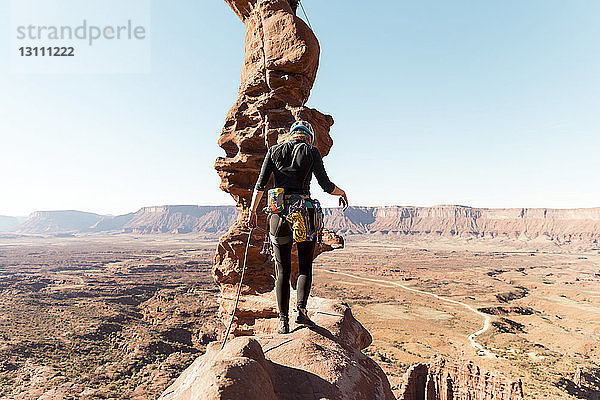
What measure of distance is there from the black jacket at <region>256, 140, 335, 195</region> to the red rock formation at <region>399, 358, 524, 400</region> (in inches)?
751

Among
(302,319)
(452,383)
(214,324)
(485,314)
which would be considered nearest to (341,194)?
(302,319)

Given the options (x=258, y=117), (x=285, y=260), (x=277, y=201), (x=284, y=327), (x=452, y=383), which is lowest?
(x=452, y=383)

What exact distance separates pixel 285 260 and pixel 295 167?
1.31 m

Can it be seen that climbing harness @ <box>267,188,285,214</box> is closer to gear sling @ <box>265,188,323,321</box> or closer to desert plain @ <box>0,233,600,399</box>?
gear sling @ <box>265,188,323,321</box>

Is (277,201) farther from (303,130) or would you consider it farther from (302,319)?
(302,319)

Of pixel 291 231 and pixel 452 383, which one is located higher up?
pixel 291 231

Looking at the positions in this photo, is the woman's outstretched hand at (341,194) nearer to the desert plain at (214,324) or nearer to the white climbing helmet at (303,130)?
the white climbing helmet at (303,130)

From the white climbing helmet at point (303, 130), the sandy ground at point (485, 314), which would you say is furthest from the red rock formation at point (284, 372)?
the sandy ground at point (485, 314)

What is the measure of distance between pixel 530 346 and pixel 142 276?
80.4 meters

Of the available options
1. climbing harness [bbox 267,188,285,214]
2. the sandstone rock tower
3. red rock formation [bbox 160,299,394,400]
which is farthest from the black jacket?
the sandstone rock tower

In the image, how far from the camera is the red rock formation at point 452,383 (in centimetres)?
1886

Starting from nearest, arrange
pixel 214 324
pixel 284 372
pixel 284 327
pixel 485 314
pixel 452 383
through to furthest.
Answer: pixel 284 372 → pixel 284 327 → pixel 452 383 → pixel 214 324 → pixel 485 314

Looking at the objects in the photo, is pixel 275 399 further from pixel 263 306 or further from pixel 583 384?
pixel 583 384

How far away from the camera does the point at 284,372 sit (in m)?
3.22
